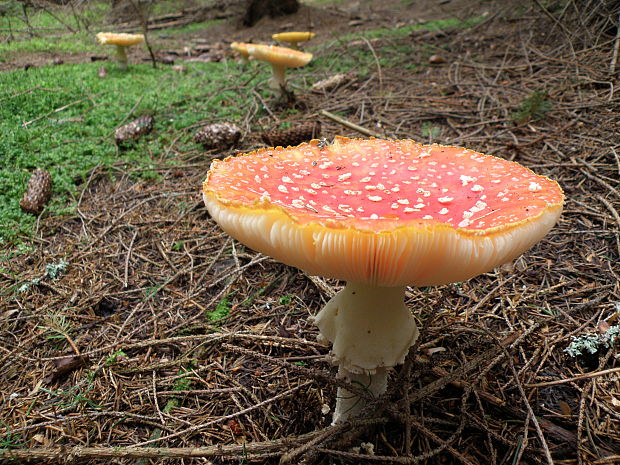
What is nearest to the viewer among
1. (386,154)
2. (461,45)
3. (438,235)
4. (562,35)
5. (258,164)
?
(438,235)

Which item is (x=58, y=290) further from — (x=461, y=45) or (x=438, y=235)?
(x=461, y=45)

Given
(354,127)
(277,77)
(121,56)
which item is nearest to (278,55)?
(277,77)

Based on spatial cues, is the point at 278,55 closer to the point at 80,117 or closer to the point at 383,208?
the point at 80,117

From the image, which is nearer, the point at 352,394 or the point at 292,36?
the point at 352,394

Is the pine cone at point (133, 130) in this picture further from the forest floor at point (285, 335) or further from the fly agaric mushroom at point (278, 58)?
the fly agaric mushroom at point (278, 58)

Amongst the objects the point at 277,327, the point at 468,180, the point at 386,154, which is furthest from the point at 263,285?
the point at 468,180

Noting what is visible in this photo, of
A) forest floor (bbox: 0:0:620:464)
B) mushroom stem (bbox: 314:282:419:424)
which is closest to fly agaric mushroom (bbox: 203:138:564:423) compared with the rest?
mushroom stem (bbox: 314:282:419:424)

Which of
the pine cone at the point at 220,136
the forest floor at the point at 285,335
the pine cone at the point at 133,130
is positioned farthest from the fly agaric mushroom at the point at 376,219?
the pine cone at the point at 133,130
